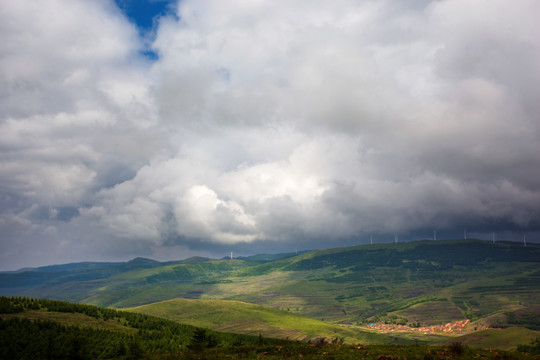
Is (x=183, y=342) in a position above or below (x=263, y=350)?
below

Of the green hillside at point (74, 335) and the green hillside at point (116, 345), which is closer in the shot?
the green hillside at point (116, 345)

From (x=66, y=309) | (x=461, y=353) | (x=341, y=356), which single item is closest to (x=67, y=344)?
(x=66, y=309)

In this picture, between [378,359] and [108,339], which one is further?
[108,339]

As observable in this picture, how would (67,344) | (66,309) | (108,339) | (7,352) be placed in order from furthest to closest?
(66,309) < (108,339) < (67,344) < (7,352)

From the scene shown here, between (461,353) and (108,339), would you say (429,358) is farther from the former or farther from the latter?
(108,339)

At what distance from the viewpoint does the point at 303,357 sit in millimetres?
56156

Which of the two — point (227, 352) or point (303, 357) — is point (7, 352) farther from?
point (303, 357)

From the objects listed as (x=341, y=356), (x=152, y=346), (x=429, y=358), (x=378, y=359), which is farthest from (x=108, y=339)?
(x=429, y=358)

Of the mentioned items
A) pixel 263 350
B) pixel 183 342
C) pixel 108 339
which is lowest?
pixel 183 342

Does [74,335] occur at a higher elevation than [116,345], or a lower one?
higher

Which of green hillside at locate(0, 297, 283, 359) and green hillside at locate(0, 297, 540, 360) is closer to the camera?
green hillside at locate(0, 297, 540, 360)

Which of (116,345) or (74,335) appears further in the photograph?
(116,345)

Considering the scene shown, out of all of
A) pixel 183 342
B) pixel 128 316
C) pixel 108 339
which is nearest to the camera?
pixel 108 339

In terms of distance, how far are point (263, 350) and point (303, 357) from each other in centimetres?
1279
